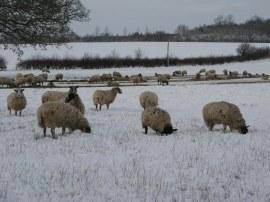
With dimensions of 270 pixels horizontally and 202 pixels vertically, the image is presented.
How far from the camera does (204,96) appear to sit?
30.7 metres

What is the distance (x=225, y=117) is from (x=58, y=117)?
A: 5832mm

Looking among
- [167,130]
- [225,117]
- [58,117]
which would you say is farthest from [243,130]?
[58,117]

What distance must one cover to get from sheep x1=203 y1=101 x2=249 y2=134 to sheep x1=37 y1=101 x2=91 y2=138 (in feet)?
14.4

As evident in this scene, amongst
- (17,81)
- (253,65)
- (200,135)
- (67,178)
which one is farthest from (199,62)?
(67,178)

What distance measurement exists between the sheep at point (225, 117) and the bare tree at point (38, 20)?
1061 centimetres

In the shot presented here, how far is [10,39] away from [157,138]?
552 inches

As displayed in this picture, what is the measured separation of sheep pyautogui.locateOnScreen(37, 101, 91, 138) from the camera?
12039 mm

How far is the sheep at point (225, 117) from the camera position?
14367 millimetres

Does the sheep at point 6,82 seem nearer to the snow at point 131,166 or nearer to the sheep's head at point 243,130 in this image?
the snow at point 131,166

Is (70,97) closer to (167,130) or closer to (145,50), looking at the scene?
(167,130)

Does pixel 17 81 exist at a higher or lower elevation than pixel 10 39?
lower

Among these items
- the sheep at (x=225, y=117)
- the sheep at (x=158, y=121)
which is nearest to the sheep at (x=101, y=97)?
the sheep at (x=225, y=117)

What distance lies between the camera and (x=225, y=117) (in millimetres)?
14469

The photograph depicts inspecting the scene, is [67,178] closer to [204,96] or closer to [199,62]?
[204,96]
